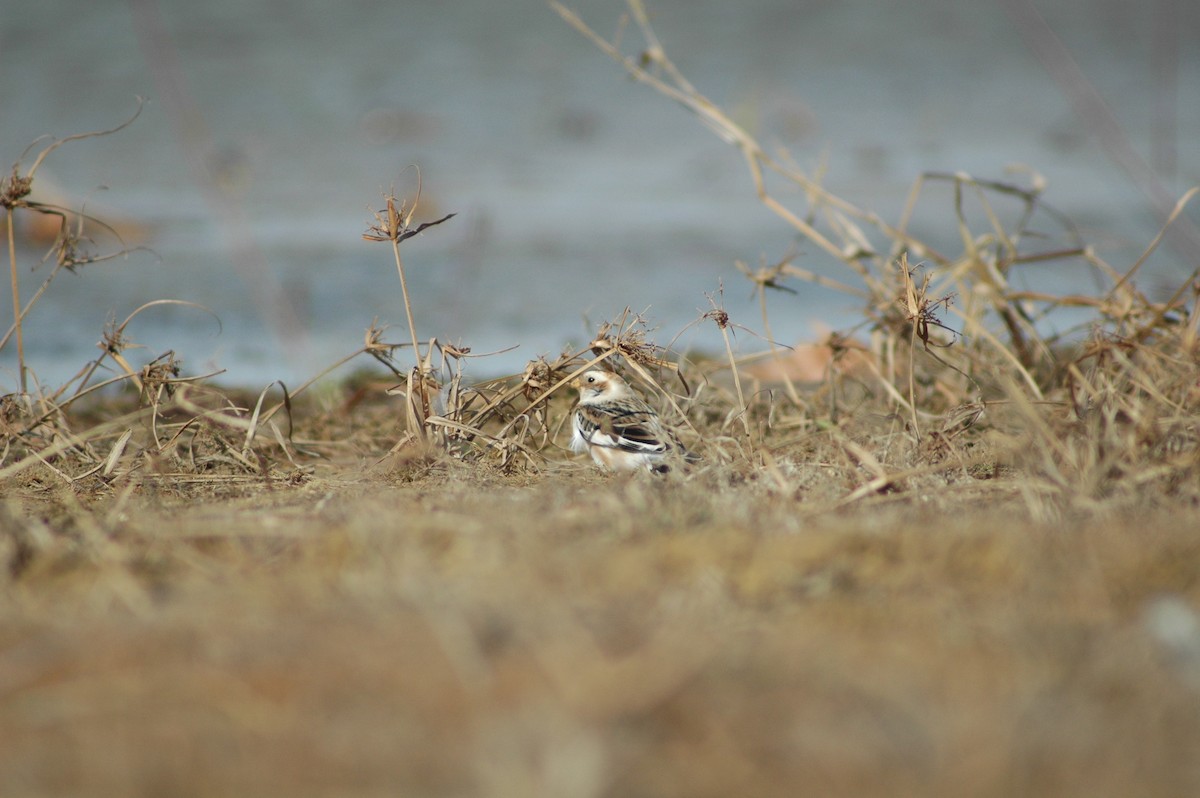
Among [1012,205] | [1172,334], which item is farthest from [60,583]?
[1012,205]

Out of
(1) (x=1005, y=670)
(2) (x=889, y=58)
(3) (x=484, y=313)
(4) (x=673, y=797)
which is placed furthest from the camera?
(2) (x=889, y=58)

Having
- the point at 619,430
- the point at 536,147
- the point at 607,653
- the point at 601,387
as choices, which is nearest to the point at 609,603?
the point at 607,653

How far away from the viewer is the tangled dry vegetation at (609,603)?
1459 millimetres

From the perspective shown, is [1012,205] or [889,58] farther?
[889,58]

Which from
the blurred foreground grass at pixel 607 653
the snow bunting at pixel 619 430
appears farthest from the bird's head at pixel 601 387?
the blurred foreground grass at pixel 607 653

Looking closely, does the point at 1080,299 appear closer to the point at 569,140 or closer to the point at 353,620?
the point at 353,620

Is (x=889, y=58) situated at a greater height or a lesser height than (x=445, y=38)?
lesser

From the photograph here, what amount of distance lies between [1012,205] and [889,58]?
3160 millimetres

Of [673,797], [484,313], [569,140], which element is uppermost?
[569,140]

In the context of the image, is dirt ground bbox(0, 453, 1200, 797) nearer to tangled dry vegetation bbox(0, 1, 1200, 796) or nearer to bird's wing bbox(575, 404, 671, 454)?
tangled dry vegetation bbox(0, 1, 1200, 796)

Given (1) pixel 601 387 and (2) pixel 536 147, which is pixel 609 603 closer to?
(1) pixel 601 387

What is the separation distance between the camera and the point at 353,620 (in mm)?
1871

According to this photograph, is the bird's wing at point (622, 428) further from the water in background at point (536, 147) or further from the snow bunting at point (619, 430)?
the water in background at point (536, 147)

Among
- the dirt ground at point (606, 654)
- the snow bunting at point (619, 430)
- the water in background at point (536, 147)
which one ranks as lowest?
the dirt ground at point (606, 654)
